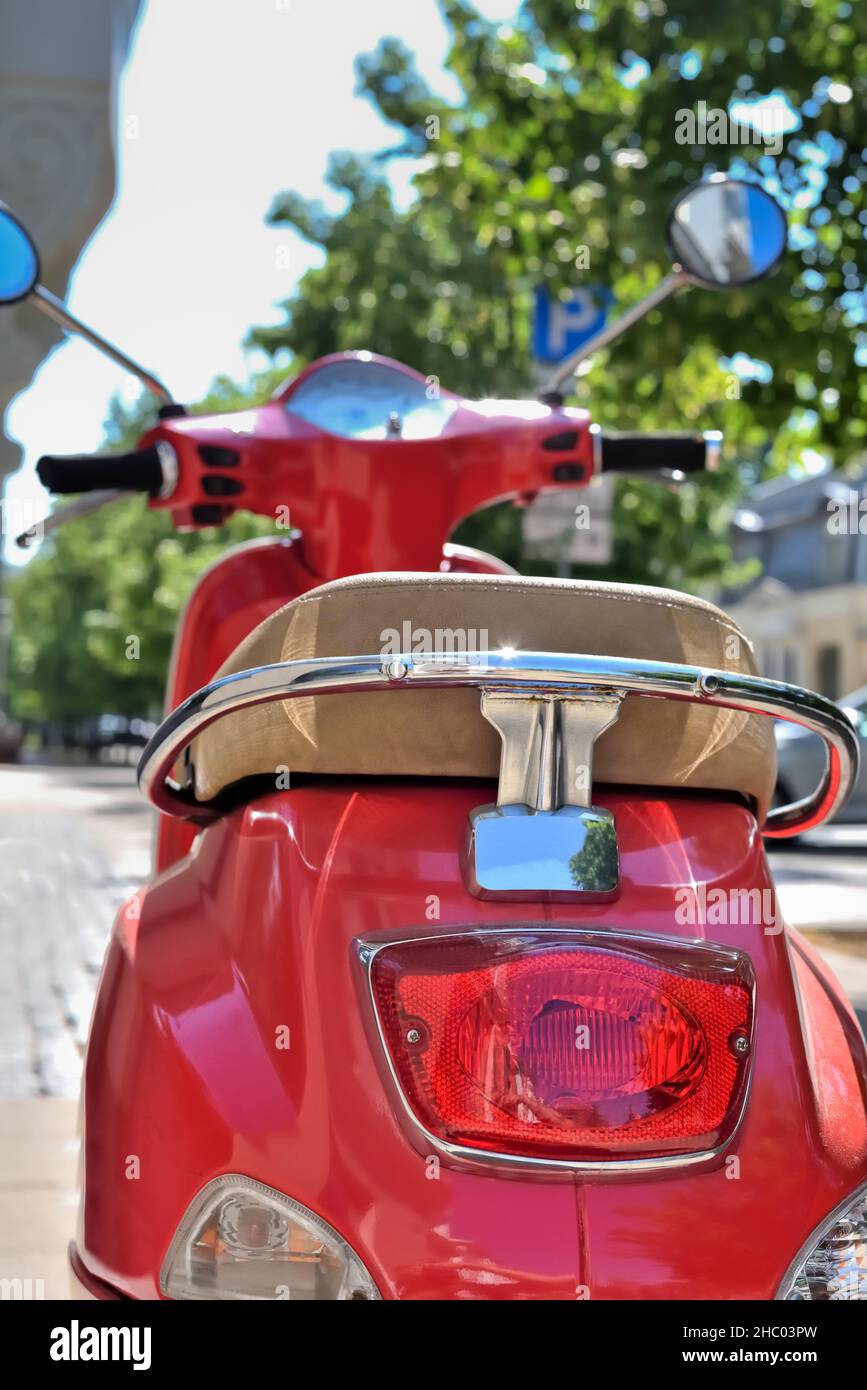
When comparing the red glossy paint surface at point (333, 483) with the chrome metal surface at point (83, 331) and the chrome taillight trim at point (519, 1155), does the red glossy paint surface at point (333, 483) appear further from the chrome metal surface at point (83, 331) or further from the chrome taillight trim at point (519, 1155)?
the chrome taillight trim at point (519, 1155)

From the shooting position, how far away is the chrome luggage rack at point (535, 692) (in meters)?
1.38

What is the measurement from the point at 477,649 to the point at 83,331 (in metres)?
1.54

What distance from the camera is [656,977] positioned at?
1410 millimetres

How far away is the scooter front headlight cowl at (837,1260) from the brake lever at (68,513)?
5.75 feet

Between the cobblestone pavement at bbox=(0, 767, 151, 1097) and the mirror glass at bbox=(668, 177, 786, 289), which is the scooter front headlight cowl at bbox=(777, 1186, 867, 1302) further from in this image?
the cobblestone pavement at bbox=(0, 767, 151, 1097)

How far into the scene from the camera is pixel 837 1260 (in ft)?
4.65

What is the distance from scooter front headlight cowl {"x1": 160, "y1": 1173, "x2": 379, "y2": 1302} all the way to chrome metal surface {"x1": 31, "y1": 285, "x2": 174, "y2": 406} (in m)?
1.77

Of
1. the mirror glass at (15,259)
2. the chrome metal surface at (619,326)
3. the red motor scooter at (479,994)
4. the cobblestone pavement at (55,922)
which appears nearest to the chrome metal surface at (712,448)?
the chrome metal surface at (619,326)

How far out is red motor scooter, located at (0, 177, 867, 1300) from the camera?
1.36 meters

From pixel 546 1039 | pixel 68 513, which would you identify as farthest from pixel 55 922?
pixel 546 1039

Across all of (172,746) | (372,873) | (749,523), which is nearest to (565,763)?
(372,873)

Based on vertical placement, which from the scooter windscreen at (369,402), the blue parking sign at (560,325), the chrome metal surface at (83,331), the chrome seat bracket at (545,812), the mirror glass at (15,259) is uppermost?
the blue parking sign at (560,325)

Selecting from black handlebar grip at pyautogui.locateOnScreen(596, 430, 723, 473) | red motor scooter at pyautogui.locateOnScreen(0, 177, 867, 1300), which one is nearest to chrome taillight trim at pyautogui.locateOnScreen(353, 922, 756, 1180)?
red motor scooter at pyautogui.locateOnScreen(0, 177, 867, 1300)
